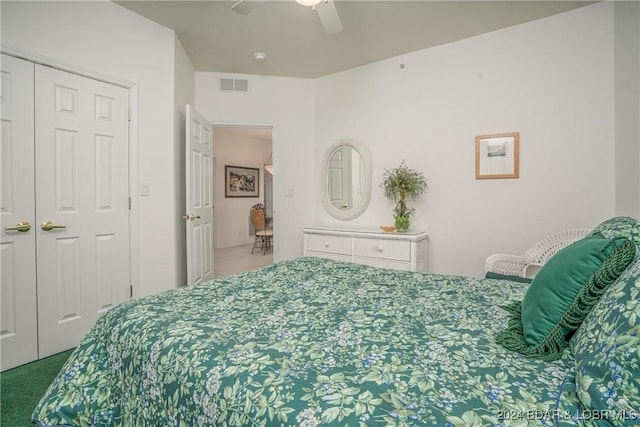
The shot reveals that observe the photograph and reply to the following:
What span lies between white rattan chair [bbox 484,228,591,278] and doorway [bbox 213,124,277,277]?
14.0ft

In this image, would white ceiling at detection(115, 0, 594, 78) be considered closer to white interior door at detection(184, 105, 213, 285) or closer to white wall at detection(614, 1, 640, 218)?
white wall at detection(614, 1, 640, 218)

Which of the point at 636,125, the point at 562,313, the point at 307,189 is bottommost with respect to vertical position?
the point at 562,313

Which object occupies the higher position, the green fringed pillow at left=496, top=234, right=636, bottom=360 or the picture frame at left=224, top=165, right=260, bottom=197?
the picture frame at left=224, top=165, right=260, bottom=197

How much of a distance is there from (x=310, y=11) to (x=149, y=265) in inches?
104

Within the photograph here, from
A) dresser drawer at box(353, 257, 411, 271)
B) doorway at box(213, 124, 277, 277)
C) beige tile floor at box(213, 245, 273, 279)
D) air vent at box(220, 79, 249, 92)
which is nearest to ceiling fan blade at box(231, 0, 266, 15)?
air vent at box(220, 79, 249, 92)

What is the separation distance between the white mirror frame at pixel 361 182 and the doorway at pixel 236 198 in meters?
2.56

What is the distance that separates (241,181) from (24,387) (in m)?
5.88

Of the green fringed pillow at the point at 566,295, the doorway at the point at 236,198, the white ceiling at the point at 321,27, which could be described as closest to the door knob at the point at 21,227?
the white ceiling at the point at 321,27

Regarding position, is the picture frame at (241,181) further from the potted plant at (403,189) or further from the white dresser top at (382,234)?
the potted plant at (403,189)

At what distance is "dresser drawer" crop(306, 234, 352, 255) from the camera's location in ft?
11.4

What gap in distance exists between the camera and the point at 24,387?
6.14 feet

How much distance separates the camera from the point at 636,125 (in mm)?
2135

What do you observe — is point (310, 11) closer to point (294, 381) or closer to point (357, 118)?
point (357, 118)

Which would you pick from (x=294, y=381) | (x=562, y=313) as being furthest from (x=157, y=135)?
(x=562, y=313)
